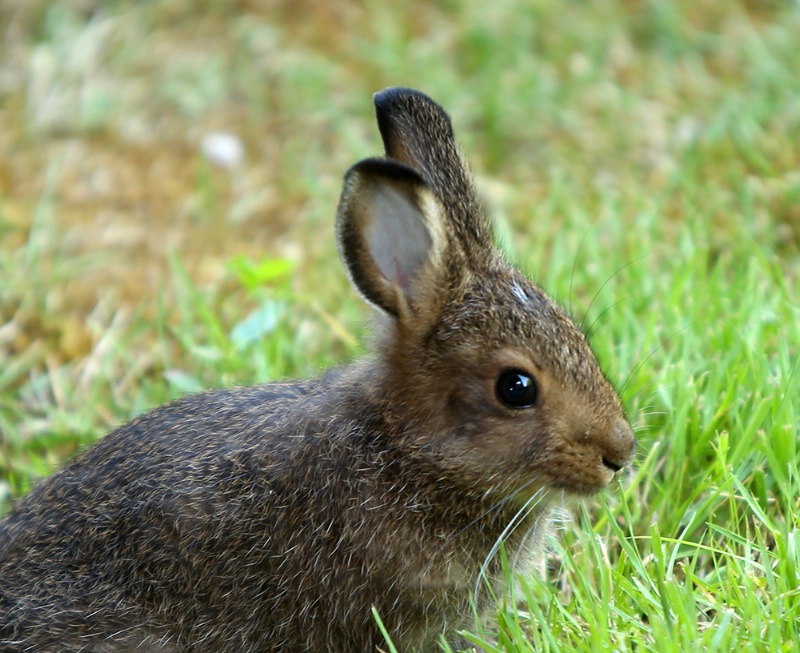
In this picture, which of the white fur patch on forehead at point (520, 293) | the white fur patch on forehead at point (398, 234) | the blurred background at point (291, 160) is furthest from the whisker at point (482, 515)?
the blurred background at point (291, 160)

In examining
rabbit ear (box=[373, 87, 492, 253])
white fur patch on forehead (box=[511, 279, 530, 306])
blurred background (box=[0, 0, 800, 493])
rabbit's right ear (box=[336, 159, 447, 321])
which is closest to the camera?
rabbit's right ear (box=[336, 159, 447, 321])

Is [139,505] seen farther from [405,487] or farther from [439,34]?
[439,34]

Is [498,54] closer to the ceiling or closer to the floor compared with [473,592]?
closer to the ceiling

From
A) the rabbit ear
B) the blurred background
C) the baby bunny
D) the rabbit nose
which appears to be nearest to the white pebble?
the blurred background

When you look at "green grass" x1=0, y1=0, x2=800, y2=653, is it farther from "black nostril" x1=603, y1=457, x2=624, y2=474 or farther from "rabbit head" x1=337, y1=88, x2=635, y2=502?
"rabbit head" x1=337, y1=88, x2=635, y2=502

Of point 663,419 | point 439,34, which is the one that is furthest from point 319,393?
point 439,34

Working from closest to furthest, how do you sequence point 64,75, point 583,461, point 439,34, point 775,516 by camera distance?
point 583,461 → point 775,516 → point 64,75 → point 439,34
